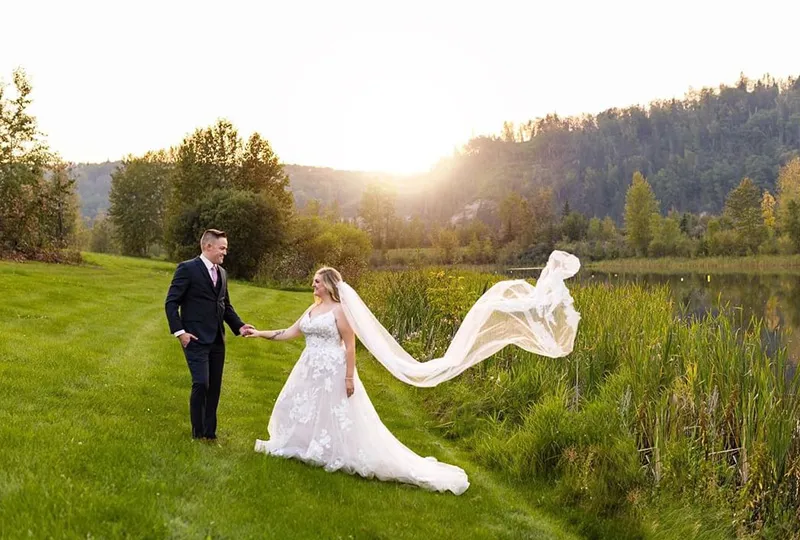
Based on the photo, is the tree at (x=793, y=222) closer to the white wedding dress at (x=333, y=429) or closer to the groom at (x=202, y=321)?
the white wedding dress at (x=333, y=429)

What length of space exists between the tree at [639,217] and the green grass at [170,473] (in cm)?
7953

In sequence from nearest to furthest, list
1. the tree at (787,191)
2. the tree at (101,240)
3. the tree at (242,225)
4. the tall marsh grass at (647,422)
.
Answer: the tall marsh grass at (647,422) < the tree at (242,225) < the tree at (787,191) < the tree at (101,240)

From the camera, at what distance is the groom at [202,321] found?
271 inches

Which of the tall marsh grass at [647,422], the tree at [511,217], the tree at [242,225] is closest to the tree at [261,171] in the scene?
the tree at [242,225]

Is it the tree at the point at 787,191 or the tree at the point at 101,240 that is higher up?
the tree at the point at 787,191

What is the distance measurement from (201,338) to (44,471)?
6.69 feet

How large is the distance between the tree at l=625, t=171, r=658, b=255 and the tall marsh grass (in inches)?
3068

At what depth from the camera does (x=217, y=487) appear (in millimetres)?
5840

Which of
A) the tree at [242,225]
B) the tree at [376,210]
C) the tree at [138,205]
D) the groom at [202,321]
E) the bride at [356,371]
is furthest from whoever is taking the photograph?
the tree at [376,210]

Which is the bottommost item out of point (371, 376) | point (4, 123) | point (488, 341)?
point (371, 376)

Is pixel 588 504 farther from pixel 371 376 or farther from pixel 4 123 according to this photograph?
pixel 4 123

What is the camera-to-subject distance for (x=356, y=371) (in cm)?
716

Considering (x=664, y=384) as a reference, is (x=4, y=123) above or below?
above

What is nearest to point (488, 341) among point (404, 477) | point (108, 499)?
point (404, 477)
